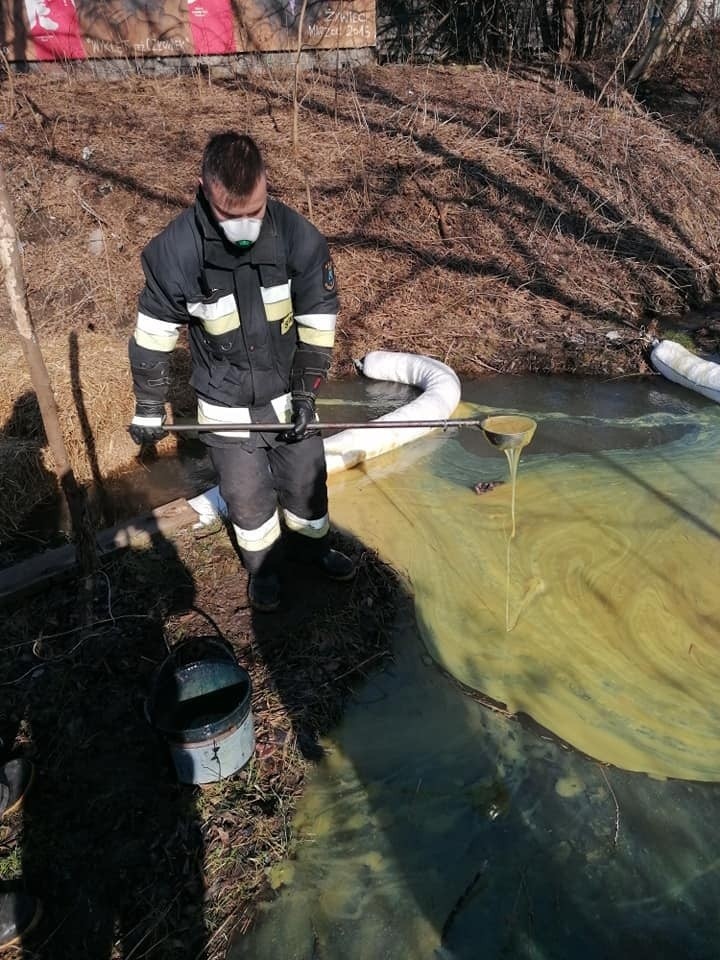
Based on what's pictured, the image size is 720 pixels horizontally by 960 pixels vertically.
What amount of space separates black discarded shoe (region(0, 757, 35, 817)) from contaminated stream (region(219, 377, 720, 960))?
80cm

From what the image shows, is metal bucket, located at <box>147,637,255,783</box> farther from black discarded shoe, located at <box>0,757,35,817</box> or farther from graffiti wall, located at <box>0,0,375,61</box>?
graffiti wall, located at <box>0,0,375,61</box>

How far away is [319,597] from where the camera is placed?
8.89ft

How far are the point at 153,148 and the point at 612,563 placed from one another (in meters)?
6.95

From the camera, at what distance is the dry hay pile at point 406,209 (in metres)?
5.19

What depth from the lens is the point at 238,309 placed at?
2.13m

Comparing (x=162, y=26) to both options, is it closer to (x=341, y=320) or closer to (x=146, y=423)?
(x=341, y=320)

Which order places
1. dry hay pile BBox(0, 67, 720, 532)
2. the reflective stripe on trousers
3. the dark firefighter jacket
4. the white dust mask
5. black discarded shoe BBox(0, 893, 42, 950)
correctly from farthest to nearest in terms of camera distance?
1. dry hay pile BBox(0, 67, 720, 532)
2. the reflective stripe on trousers
3. the dark firefighter jacket
4. the white dust mask
5. black discarded shoe BBox(0, 893, 42, 950)

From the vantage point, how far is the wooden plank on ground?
108 inches

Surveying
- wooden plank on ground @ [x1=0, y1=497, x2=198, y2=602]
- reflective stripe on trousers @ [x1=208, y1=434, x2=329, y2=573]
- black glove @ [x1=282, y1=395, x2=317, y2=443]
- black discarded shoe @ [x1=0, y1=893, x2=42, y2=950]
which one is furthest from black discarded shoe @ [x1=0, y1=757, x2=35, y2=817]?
black glove @ [x1=282, y1=395, x2=317, y2=443]

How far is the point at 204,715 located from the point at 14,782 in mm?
567

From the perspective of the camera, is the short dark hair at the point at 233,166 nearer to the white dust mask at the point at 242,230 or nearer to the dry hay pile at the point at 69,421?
the white dust mask at the point at 242,230

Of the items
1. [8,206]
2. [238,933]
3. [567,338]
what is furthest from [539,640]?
[567,338]

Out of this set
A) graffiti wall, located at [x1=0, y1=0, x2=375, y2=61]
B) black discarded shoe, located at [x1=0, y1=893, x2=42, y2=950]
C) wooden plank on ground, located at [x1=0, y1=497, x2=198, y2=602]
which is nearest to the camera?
black discarded shoe, located at [x1=0, y1=893, x2=42, y2=950]

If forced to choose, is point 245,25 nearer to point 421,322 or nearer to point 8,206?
point 421,322
